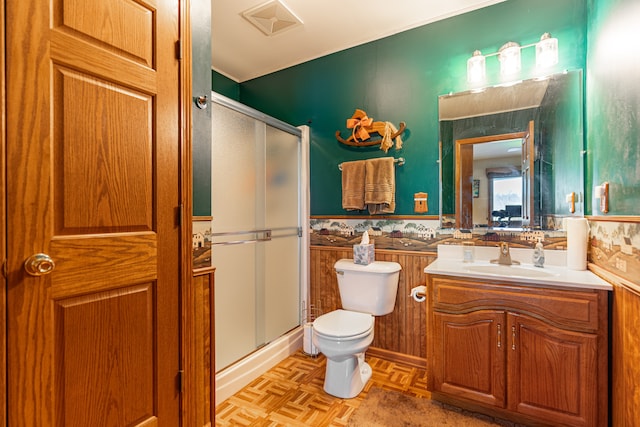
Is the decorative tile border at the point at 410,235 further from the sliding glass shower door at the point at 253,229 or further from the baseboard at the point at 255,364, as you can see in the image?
the baseboard at the point at 255,364

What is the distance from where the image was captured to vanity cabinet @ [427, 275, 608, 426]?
4.80 feet

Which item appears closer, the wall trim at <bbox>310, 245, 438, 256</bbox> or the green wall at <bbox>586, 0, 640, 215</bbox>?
the green wall at <bbox>586, 0, 640, 215</bbox>

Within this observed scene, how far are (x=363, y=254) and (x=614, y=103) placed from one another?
1.56 metres

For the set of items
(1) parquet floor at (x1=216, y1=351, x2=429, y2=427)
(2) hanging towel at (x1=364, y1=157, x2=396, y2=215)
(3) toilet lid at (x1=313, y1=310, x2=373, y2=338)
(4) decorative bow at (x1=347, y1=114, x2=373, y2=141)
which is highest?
(4) decorative bow at (x1=347, y1=114, x2=373, y2=141)

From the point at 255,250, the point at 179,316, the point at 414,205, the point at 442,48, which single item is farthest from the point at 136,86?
the point at 442,48

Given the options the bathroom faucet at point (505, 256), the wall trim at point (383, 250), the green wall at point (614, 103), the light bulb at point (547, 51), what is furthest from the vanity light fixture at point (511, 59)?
the wall trim at point (383, 250)

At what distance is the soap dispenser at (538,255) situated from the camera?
1877 mm

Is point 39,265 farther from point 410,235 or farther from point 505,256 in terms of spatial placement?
point 505,256

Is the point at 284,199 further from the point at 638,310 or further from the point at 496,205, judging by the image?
the point at 638,310

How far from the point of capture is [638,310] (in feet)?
3.86

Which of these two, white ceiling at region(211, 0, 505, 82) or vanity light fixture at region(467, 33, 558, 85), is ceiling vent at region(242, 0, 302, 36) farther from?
vanity light fixture at region(467, 33, 558, 85)

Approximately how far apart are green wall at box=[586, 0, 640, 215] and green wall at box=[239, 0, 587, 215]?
0.87ft

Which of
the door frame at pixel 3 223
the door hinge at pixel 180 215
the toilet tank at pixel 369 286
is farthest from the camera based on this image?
the toilet tank at pixel 369 286

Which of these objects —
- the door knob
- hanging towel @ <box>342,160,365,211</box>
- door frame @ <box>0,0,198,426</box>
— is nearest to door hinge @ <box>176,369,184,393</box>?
door frame @ <box>0,0,198,426</box>
